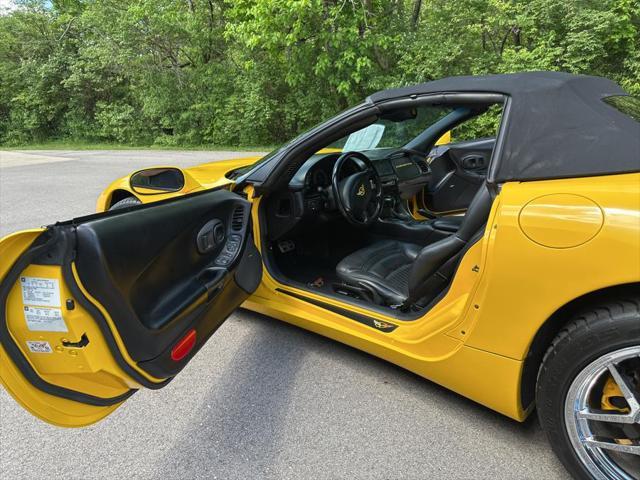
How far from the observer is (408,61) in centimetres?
1130

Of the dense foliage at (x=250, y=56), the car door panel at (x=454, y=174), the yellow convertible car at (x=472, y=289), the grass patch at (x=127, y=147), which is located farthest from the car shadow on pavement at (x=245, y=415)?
the grass patch at (x=127, y=147)

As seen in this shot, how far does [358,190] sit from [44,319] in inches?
78.4

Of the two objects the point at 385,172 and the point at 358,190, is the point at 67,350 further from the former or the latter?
the point at 385,172

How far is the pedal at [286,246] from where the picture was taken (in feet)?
9.83

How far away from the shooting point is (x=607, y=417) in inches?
55.7

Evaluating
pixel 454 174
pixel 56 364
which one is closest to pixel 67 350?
pixel 56 364

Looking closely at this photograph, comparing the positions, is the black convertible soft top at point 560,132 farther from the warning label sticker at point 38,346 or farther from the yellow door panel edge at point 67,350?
the warning label sticker at point 38,346

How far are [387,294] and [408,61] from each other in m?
10.4

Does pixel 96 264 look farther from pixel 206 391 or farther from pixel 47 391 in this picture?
pixel 206 391

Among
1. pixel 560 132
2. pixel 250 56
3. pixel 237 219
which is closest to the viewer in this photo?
pixel 560 132

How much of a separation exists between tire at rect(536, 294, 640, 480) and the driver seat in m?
0.50

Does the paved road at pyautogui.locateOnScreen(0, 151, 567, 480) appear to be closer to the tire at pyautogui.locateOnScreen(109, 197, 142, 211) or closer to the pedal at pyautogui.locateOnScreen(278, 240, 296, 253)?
the pedal at pyautogui.locateOnScreen(278, 240, 296, 253)

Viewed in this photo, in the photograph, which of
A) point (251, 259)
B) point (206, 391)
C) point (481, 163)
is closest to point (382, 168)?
point (481, 163)

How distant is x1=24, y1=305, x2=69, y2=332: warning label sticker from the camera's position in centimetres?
144
